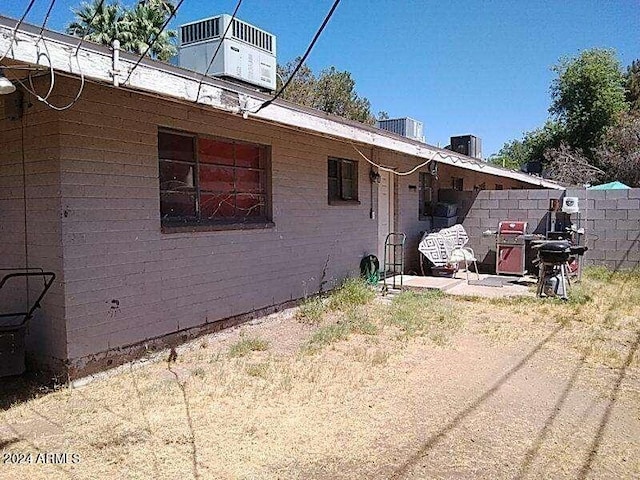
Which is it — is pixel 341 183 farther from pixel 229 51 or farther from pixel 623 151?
pixel 623 151

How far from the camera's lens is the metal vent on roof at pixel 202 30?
6.36 m

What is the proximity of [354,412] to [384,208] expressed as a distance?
6705 millimetres

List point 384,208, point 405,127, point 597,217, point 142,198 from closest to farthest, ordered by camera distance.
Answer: point 142,198
point 384,208
point 597,217
point 405,127

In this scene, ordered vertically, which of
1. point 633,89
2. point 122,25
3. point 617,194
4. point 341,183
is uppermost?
point 633,89

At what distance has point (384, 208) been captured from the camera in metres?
10.1

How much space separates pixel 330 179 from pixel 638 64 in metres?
32.2

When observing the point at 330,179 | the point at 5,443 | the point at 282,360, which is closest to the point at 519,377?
the point at 282,360

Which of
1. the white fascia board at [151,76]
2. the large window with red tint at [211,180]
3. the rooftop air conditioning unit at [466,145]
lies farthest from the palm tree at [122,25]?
the white fascia board at [151,76]

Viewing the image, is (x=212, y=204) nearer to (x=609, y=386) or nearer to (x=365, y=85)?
(x=609, y=386)

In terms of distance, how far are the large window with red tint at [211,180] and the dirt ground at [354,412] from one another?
1.52 meters

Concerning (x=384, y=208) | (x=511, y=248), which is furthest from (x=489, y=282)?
(x=384, y=208)

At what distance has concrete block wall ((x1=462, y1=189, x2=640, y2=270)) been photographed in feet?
33.8

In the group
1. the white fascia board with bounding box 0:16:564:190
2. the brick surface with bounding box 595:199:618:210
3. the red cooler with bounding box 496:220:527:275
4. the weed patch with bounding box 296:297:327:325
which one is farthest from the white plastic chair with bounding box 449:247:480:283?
the white fascia board with bounding box 0:16:564:190

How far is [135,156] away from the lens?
4.80m
